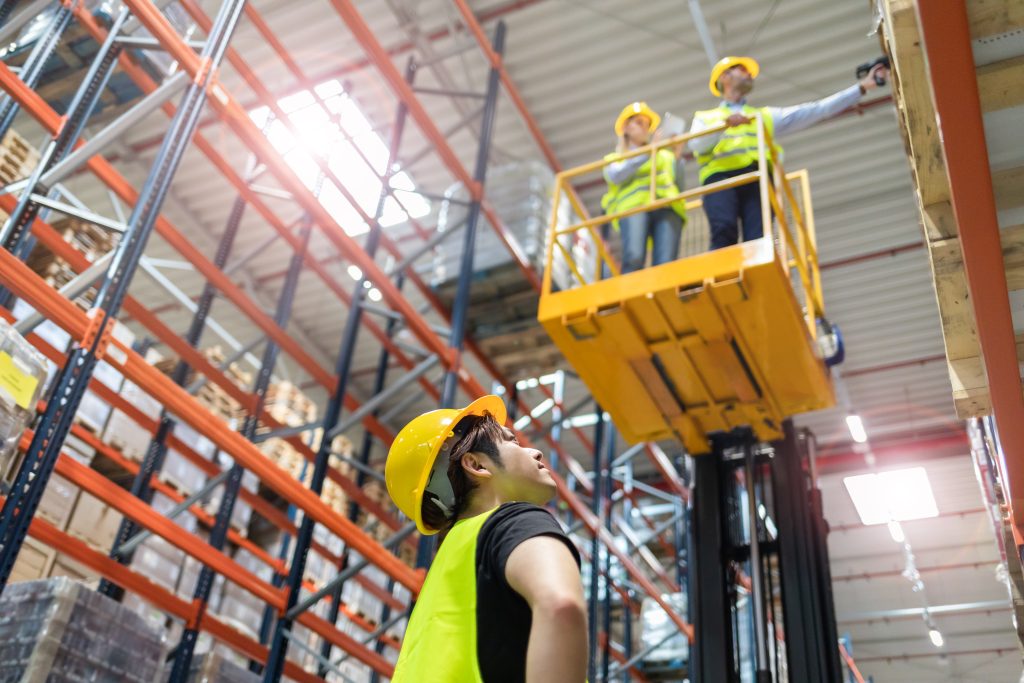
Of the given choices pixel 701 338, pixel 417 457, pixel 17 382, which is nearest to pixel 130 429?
pixel 17 382

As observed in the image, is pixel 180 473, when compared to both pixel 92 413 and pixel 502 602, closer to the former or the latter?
pixel 92 413

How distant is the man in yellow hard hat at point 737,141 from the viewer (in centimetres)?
663

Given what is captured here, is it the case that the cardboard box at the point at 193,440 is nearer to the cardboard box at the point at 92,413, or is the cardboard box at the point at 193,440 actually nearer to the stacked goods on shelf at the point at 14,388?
the cardboard box at the point at 92,413

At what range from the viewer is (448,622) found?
177cm

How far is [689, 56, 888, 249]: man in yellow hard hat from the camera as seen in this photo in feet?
21.7

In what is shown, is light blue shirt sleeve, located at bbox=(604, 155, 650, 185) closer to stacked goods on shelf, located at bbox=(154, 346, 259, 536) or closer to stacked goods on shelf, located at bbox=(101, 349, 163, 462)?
stacked goods on shelf, located at bbox=(154, 346, 259, 536)

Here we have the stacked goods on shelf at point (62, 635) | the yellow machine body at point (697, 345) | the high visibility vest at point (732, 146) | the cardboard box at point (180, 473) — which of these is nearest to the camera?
the stacked goods on shelf at point (62, 635)

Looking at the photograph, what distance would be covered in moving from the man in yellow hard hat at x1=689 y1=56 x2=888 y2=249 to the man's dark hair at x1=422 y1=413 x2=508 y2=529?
4.69 meters

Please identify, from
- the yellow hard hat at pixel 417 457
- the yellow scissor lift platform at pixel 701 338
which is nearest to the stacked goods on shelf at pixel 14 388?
the yellow hard hat at pixel 417 457

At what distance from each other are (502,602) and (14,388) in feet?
11.4

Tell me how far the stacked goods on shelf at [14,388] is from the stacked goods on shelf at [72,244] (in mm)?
3345

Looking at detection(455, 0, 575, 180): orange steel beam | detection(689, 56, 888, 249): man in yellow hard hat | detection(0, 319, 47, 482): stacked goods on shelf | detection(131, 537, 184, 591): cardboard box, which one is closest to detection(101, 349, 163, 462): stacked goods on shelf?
detection(131, 537, 184, 591): cardboard box

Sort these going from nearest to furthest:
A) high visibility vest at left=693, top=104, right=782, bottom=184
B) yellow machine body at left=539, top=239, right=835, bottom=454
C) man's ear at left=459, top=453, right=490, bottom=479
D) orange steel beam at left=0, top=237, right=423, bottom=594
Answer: man's ear at left=459, top=453, right=490, bottom=479 → orange steel beam at left=0, top=237, right=423, bottom=594 → yellow machine body at left=539, top=239, right=835, bottom=454 → high visibility vest at left=693, top=104, right=782, bottom=184

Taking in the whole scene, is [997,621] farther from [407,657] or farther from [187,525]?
[187,525]
